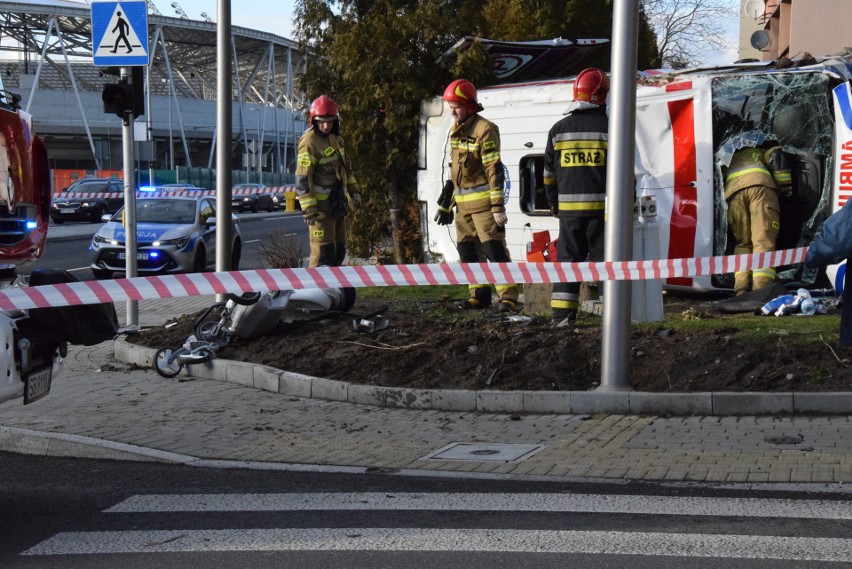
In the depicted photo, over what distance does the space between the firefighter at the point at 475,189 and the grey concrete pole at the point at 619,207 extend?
3.13 meters

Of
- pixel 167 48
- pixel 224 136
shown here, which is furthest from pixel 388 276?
pixel 167 48

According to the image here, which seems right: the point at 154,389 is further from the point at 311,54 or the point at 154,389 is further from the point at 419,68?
the point at 311,54

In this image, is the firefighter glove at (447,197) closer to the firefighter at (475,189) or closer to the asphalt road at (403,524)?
the firefighter at (475,189)

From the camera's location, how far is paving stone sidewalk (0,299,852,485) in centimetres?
616

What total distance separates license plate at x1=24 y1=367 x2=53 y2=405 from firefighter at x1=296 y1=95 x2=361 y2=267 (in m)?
6.38

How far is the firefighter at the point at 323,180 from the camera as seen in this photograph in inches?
479

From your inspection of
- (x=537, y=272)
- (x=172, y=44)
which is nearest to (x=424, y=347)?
(x=537, y=272)

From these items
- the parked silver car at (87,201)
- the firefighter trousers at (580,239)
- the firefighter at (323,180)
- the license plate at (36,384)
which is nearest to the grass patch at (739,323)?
the firefighter trousers at (580,239)

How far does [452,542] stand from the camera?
478 centimetres

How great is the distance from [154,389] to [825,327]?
553 centimetres

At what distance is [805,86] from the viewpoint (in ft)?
37.9

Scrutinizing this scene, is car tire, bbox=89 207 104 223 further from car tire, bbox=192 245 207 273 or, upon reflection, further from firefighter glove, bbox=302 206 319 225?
firefighter glove, bbox=302 206 319 225

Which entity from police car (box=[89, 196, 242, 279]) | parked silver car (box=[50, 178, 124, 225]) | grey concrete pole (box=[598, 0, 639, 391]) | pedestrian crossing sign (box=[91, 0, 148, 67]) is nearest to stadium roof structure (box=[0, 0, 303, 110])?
parked silver car (box=[50, 178, 124, 225])

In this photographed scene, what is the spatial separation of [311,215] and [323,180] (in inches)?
17.1
